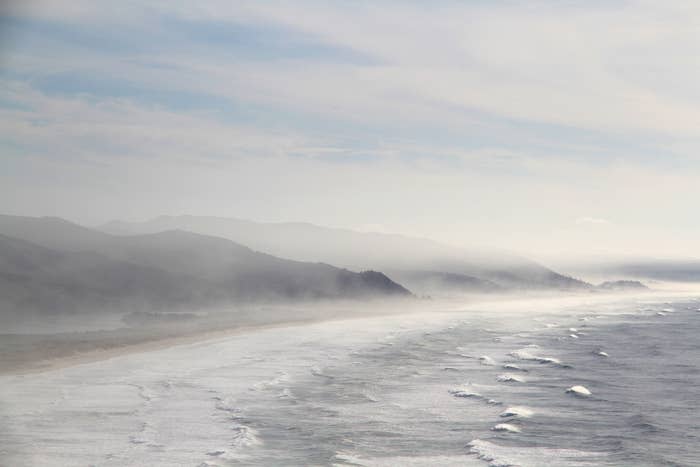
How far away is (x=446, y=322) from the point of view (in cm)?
9350

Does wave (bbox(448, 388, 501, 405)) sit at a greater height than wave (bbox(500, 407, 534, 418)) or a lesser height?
lesser

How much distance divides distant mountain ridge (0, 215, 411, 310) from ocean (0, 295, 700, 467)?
48.4 metres

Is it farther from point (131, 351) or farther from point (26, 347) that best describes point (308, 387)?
point (26, 347)

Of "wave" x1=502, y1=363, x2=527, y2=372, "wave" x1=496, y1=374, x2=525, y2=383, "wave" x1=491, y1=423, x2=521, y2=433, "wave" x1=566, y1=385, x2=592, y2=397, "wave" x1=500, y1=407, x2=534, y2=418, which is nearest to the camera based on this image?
"wave" x1=491, y1=423, x2=521, y2=433

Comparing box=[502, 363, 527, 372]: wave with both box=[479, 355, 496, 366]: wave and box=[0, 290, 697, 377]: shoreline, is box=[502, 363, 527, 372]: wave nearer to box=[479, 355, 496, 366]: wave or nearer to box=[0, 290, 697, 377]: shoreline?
box=[479, 355, 496, 366]: wave

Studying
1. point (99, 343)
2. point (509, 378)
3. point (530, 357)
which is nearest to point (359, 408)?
point (509, 378)

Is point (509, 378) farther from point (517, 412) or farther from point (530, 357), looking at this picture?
point (530, 357)

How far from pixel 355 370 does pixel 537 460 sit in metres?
22.4

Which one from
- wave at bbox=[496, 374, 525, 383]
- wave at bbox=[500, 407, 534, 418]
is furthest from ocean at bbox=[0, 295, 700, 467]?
wave at bbox=[496, 374, 525, 383]

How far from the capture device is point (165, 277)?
127188mm

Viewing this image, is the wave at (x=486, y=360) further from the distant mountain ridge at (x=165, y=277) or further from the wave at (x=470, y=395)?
the distant mountain ridge at (x=165, y=277)

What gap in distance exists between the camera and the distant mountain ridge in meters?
102

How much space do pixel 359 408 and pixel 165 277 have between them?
98.0 meters

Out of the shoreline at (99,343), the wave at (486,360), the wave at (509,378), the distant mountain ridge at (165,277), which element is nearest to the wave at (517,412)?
the wave at (509,378)
